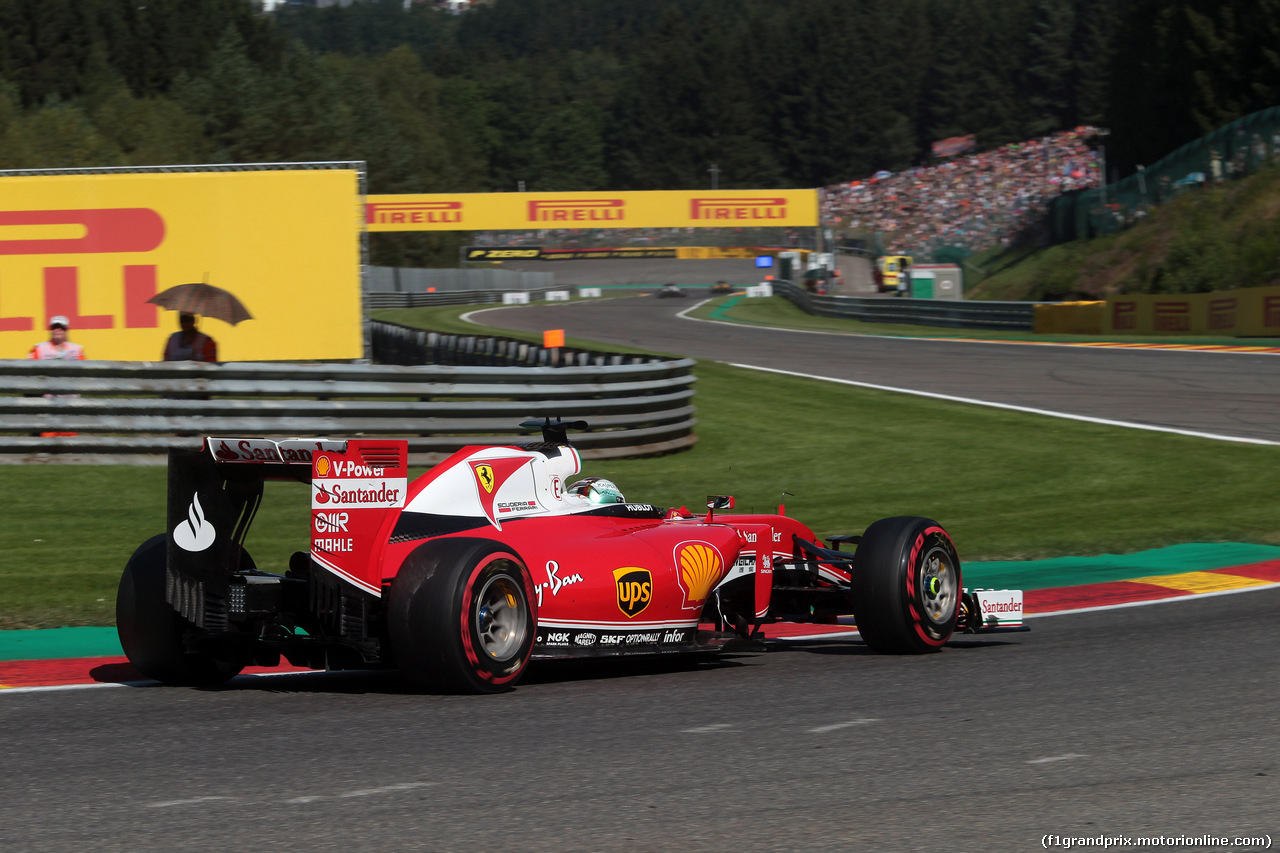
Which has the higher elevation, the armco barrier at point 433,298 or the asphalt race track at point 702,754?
the armco barrier at point 433,298

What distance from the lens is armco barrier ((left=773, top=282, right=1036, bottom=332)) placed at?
117 ft

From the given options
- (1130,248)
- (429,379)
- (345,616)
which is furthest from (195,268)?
(1130,248)

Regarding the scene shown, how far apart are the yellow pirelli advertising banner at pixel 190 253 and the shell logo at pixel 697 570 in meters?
12.3

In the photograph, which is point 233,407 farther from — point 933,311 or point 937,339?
point 933,311

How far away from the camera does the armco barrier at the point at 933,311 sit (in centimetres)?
3581

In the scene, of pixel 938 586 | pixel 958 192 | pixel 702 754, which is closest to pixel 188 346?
pixel 938 586

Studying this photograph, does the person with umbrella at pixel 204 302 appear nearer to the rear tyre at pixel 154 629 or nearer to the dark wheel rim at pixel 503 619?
the rear tyre at pixel 154 629

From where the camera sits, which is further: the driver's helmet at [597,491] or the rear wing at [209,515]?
the driver's helmet at [597,491]

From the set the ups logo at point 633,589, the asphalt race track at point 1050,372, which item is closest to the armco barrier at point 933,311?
the asphalt race track at point 1050,372

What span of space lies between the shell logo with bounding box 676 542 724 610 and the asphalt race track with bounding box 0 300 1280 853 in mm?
396

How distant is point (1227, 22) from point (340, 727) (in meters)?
66.9

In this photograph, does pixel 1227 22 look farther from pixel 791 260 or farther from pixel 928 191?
pixel 928 191

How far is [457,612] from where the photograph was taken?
6.14 meters

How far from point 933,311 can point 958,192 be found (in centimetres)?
6101
